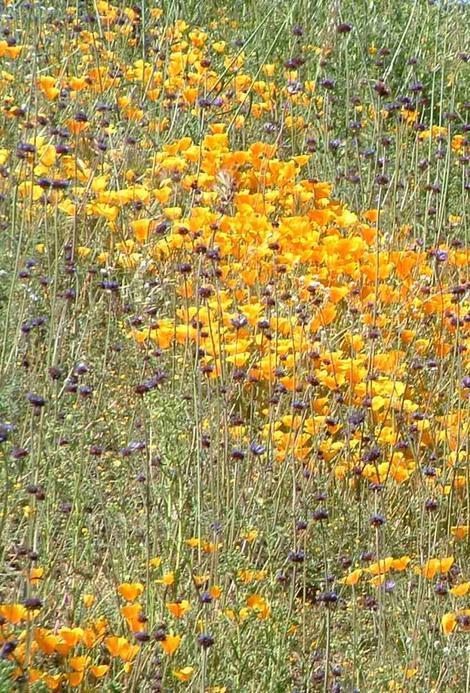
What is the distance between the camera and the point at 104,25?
5.70 meters

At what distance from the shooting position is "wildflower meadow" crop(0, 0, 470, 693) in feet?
7.78

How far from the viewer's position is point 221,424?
10.0 ft

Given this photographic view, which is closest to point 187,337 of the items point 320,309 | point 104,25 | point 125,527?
point 320,309

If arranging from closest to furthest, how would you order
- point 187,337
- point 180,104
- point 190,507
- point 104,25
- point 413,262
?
point 190,507
point 187,337
point 413,262
point 180,104
point 104,25

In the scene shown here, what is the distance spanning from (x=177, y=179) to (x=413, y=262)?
0.79m

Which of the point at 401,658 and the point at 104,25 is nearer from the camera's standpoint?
the point at 401,658

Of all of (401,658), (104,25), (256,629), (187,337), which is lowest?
(401,658)

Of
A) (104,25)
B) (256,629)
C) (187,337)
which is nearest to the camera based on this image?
(256,629)

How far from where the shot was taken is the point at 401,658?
2680 millimetres

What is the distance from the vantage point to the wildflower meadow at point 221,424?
237cm

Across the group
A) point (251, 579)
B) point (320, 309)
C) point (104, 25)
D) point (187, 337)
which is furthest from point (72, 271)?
point (104, 25)

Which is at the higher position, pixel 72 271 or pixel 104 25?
pixel 104 25

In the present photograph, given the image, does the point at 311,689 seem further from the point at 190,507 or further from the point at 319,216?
the point at 319,216

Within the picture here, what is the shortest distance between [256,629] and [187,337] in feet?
3.13
